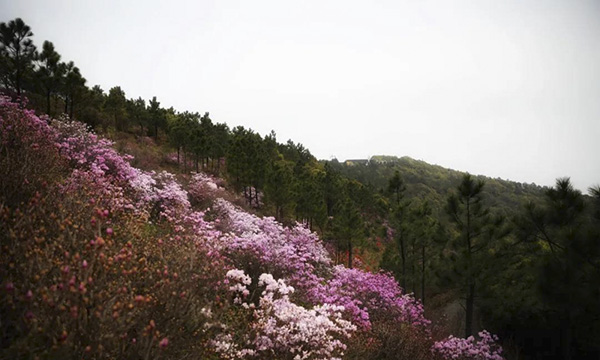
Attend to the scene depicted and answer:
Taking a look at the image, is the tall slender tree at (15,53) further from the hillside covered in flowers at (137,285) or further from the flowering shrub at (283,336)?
the flowering shrub at (283,336)

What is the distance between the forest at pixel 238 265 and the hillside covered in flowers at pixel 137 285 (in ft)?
0.15

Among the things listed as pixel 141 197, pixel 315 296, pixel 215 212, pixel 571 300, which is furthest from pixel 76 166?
pixel 571 300

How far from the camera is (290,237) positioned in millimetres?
15398

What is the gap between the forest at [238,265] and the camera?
12.6ft

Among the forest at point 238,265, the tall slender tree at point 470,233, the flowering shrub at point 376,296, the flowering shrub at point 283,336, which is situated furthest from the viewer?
the flowering shrub at point 376,296

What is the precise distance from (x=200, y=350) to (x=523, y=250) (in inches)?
568

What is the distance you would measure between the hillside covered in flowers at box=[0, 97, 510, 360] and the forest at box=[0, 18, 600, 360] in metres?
0.05

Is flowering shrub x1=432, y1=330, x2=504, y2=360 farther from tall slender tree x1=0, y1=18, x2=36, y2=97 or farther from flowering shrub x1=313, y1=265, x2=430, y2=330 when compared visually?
tall slender tree x1=0, y1=18, x2=36, y2=97

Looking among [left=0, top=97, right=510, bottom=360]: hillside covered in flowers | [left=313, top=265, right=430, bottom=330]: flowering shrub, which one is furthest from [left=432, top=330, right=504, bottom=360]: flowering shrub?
[left=313, top=265, right=430, bottom=330]: flowering shrub

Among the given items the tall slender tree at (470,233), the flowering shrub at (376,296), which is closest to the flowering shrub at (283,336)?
the flowering shrub at (376,296)

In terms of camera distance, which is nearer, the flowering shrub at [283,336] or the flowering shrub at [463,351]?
the flowering shrub at [283,336]

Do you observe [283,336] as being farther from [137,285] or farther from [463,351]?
[463,351]

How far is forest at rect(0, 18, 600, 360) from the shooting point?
3.84 metres

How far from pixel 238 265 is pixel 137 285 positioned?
618 cm
